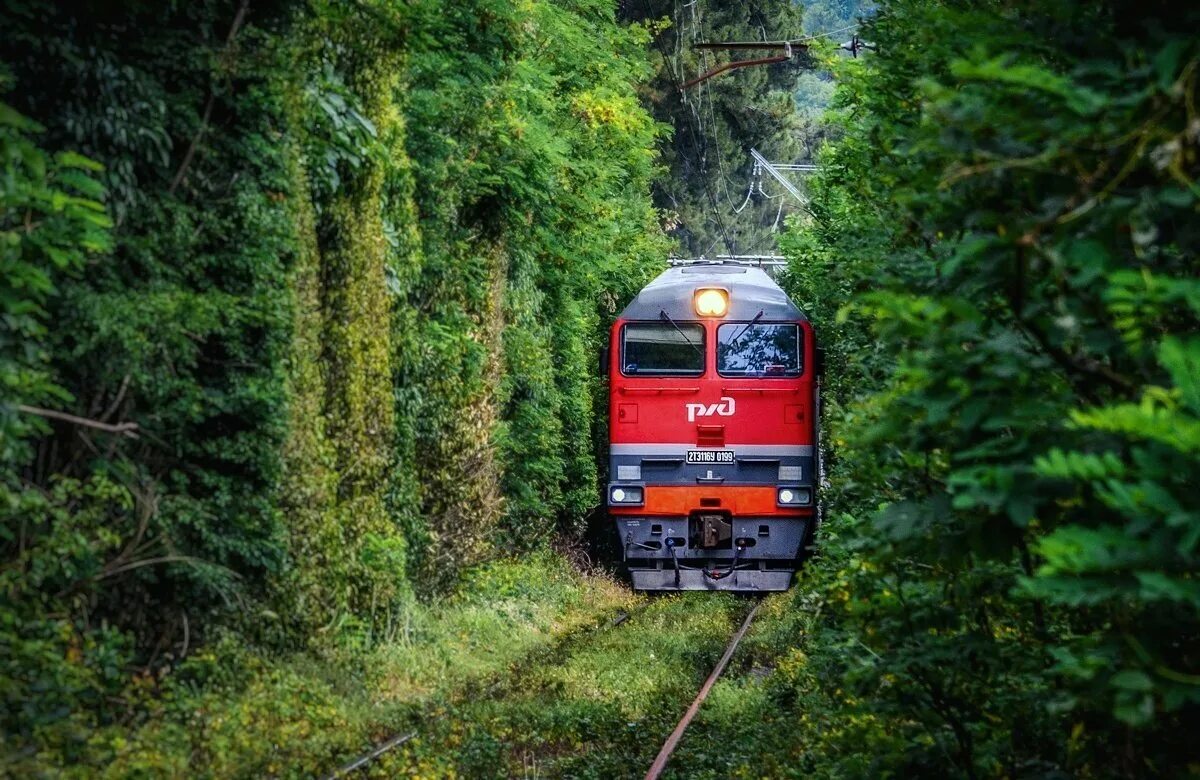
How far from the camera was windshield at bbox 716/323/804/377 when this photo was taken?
1661 centimetres

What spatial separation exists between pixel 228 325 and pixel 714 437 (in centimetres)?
822

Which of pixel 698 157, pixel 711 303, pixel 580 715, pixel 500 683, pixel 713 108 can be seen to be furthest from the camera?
pixel 713 108

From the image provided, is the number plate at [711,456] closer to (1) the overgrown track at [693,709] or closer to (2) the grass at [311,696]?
(1) the overgrown track at [693,709]

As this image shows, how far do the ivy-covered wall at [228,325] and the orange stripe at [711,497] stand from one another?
7.01 feet

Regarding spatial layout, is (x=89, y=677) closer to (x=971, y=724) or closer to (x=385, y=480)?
(x=971, y=724)

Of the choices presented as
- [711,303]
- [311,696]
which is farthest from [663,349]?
[311,696]

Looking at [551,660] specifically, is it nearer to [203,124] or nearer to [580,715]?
[580,715]

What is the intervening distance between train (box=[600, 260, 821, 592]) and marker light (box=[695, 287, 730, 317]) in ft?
0.04

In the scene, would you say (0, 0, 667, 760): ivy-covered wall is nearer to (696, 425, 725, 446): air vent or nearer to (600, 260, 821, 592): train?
(600, 260, 821, 592): train

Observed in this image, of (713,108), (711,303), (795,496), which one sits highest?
(713,108)

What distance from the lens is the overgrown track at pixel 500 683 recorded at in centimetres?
838

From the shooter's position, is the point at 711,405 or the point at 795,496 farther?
the point at 711,405

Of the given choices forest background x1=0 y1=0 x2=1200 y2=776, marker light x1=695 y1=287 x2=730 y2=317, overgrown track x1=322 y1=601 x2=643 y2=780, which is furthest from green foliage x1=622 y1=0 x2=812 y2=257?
overgrown track x1=322 y1=601 x2=643 y2=780

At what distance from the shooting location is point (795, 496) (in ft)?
53.8
